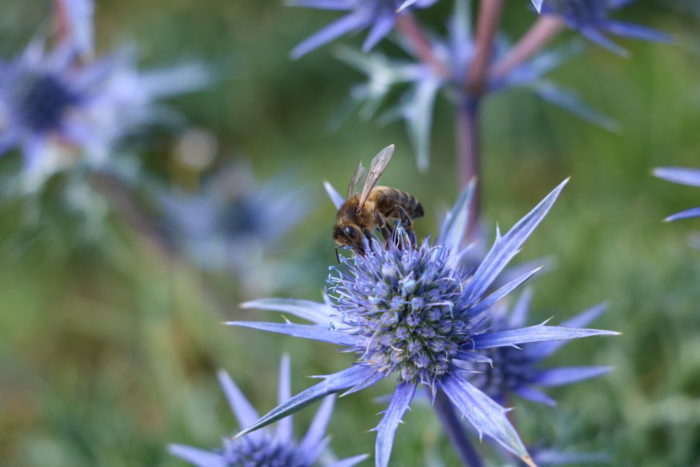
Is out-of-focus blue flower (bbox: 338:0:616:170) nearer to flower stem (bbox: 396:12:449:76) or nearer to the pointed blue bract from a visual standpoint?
flower stem (bbox: 396:12:449:76)

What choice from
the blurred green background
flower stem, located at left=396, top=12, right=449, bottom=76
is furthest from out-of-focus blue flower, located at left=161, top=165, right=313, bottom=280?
flower stem, located at left=396, top=12, right=449, bottom=76

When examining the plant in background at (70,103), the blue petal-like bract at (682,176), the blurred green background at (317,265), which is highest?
the plant in background at (70,103)

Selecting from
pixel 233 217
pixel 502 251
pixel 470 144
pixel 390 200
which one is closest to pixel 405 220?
pixel 390 200

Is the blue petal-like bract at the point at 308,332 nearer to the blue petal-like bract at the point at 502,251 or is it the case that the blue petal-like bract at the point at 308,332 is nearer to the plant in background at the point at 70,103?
the blue petal-like bract at the point at 502,251

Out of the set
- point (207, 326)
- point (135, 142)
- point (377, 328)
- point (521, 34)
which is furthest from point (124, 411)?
point (521, 34)

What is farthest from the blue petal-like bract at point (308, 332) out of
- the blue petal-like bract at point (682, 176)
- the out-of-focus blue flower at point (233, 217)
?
the out-of-focus blue flower at point (233, 217)

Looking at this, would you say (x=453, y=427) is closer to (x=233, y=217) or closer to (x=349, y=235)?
(x=349, y=235)
